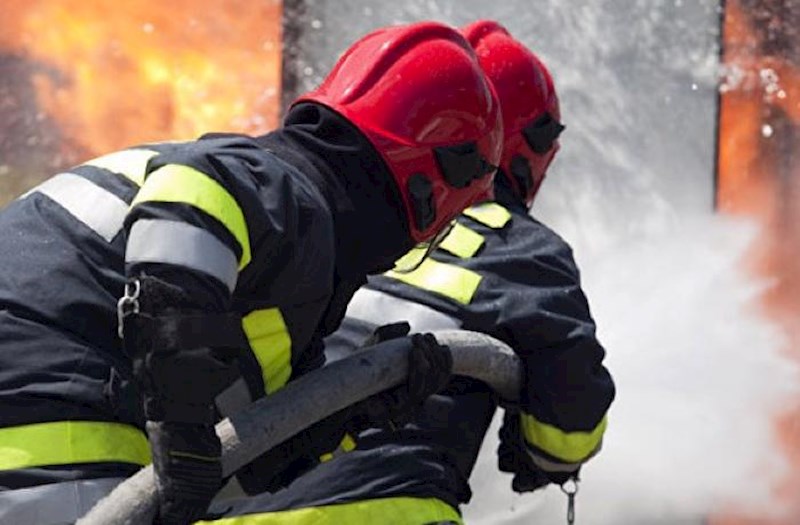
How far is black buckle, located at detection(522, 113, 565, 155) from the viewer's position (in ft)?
14.3

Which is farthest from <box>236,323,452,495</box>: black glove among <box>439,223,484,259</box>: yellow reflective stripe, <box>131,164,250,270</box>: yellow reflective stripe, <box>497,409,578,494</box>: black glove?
<box>497,409,578,494</box>: black glove

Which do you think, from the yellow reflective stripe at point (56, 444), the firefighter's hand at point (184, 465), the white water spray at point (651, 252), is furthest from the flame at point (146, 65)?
the firefighter's hand at point (184, 465)

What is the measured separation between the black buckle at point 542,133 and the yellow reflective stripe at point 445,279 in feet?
1.95

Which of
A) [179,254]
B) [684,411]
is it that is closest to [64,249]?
[179,254]

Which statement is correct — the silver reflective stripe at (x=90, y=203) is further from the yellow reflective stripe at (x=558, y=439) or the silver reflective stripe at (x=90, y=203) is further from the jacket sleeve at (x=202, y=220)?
the yellow reflective stripe at (x=558, y=439)

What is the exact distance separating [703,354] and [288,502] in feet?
11.3

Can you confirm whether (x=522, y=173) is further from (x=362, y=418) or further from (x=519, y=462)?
(x=362, y=418)

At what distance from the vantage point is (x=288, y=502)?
3.47m

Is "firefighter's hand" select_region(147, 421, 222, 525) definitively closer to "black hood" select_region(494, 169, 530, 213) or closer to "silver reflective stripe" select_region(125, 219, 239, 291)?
"silver reflective stripe" select_region(125, 219, 239, 291)

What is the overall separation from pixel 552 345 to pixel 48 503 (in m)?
1.44

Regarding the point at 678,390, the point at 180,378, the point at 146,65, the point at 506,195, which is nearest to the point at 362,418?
the point at 180,378

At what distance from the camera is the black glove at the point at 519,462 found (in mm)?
4141

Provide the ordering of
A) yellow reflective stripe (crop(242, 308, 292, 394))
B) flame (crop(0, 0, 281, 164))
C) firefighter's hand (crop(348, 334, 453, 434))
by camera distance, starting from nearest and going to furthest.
→ 1. yellow reflective stripe (crop(242, 308, 292, 394))
2. firefighter's hand (crop(348, 334, 453, 434))
3. flame (crop(0, 0, 281, 164))

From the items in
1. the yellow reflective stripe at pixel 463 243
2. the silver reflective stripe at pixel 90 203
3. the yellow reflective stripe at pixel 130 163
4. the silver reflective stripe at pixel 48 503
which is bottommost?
the yellow reflective stripe at pixel 463 243
